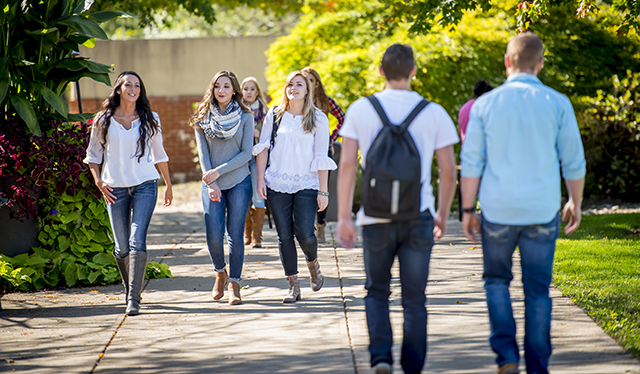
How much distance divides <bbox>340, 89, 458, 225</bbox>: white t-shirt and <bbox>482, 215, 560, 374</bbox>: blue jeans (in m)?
0.45

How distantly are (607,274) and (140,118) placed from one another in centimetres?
440

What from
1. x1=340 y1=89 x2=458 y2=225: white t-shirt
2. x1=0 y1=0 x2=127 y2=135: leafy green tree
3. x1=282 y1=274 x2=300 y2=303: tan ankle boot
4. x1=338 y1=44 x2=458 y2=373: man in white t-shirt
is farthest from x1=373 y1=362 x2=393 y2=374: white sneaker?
x1=0 y1=0 x2=127 y2=135: leafy green tree

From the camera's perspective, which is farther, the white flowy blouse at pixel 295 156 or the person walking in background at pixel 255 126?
the person walking in background at pixel 255 126

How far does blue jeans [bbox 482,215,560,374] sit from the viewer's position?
3549 mm

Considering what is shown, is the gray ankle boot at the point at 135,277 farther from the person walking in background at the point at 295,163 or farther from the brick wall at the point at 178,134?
the brick wall at the point at 178,134

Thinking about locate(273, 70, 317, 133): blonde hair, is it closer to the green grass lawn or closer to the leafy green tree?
the leafy green tree

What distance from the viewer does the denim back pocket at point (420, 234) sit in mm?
3598

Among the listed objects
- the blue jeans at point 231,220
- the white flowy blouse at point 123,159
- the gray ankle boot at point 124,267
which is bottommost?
the gray ankle boot at point 124,267

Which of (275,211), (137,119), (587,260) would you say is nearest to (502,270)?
(275,211)

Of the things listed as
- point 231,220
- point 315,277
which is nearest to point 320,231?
point 315,277

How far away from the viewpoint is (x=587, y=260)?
698 cm

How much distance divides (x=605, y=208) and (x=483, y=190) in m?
9.01

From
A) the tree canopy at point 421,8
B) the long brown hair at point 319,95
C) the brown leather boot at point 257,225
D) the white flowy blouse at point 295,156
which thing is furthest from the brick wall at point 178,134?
the white flowy blouse at point 295,156

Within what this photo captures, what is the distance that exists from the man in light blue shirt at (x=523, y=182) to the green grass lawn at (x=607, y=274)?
3.22 feet
